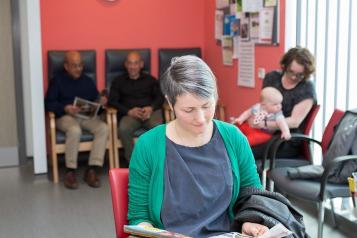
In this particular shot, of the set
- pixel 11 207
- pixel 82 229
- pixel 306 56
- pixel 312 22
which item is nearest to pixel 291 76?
pixel 306 56

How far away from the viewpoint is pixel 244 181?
1.96 meters

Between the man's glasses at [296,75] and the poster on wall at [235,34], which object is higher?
the poster on wall at [235,34]

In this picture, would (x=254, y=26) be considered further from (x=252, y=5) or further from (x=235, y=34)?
(x=235, y=34)

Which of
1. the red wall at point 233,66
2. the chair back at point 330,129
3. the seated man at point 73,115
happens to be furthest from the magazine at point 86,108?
the chair back at point 330,129

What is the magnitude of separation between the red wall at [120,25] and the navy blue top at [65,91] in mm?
370

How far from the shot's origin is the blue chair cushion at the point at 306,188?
304 centimetres

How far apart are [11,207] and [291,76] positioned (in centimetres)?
249

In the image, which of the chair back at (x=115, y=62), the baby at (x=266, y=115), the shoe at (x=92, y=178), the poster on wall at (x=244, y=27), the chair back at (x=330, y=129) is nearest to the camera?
the chair back at (x=330, y=129)

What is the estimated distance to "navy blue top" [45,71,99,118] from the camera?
5004mm

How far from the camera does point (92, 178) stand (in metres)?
4.82

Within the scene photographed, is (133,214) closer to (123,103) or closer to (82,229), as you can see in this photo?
(82,229)

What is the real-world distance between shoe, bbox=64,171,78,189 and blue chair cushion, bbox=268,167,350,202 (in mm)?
2100

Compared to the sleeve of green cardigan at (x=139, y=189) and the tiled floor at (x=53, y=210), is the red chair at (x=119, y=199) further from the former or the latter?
the tiled floor at (x=53, y=210)

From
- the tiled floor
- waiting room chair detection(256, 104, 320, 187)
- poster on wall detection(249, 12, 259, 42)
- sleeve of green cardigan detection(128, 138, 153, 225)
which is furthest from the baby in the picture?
sleeve of green cardigan detection(128, 138, 153, 225)
